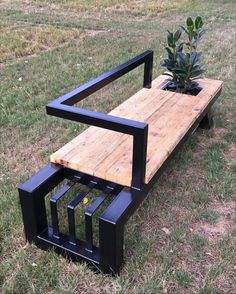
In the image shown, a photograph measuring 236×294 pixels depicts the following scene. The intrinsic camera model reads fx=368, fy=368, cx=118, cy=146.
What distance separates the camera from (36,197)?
192 centimetres

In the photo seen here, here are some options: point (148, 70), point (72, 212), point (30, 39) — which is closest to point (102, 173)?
point (72, 212)

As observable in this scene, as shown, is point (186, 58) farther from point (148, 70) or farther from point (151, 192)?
point (151, 192)

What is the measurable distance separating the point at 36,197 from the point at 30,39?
5.11 meters

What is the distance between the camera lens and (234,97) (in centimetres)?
396

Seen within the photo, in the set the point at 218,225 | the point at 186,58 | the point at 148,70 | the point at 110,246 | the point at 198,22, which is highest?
the point at 198,22

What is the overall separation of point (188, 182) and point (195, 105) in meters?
0.59

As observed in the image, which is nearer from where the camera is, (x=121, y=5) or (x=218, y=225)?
(x=218, y=225)

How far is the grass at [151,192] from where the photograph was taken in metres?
1.87

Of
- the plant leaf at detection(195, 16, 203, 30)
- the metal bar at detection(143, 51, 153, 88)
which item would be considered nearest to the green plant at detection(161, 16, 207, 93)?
the plant leaf at detection(195, 16, 203, 30)

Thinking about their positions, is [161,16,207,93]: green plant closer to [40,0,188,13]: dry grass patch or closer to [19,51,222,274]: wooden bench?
[19,51,222,274]: wooden bench

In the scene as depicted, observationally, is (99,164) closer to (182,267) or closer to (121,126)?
(121,126)

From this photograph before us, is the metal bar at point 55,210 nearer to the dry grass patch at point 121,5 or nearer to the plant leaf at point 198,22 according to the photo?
the plant leaf at point 198,22

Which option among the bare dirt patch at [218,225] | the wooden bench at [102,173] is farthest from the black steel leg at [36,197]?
the bare dirt patch at [218,225]

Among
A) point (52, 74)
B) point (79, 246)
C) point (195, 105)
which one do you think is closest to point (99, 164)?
point (79, 246)
